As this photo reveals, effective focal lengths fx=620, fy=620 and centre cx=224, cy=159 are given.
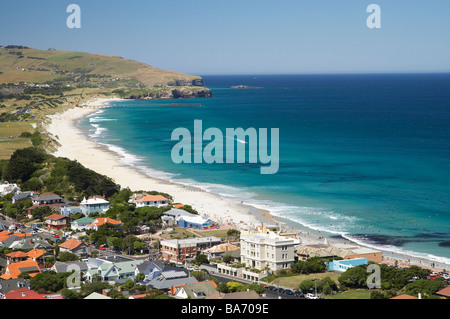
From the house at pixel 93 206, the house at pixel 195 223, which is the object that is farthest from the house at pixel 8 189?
the house at pixel 195 223

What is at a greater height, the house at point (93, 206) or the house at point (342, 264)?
the house at point (93, 206)

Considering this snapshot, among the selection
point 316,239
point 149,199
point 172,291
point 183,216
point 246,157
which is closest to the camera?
point 172,291

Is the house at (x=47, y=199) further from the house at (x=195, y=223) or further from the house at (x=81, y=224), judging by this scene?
the house at (x=195, y=223)

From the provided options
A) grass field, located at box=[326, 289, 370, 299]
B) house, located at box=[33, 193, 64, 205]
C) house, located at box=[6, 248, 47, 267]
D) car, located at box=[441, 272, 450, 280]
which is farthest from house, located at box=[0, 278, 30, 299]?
car, located at box=[441, 272, 450, 280]

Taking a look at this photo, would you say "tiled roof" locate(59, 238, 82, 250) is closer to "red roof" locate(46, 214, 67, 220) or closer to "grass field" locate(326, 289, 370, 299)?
"red roof" locate(46, 214, 67, 220)
